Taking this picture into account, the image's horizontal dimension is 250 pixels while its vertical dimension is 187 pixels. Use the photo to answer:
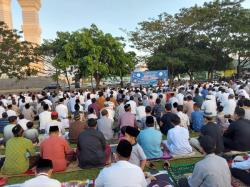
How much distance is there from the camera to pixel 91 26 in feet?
91.9

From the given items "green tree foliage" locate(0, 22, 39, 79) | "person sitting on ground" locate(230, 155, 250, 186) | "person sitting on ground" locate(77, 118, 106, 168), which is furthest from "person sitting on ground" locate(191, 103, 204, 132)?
"green tree foliage" locate(0, 22, 39, 79)

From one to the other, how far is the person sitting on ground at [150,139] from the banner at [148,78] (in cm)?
1521

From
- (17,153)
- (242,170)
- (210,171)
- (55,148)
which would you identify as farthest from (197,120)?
(210,171)

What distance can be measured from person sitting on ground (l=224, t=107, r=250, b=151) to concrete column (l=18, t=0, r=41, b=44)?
2563 inches

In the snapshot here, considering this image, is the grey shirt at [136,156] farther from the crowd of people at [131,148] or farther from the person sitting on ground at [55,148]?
the person sitting on ground at [55,148]

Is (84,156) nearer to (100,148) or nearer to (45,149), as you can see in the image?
(100,148)

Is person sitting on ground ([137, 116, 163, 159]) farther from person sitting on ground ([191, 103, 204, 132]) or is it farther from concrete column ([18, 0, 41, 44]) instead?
concrete column ([18, 0, 41, 44])

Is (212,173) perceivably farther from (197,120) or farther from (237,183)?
(197,120)

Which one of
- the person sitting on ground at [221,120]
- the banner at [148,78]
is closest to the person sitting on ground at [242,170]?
the person sitting on ground at [221,120]

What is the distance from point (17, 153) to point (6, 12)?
50.6 metres

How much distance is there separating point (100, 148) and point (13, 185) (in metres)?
1.80

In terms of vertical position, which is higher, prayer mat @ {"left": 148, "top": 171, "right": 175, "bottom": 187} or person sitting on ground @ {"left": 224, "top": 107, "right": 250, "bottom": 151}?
person sitting on ground @ {"left": 224, "top": 107, "right": 250, "bottom": 151}

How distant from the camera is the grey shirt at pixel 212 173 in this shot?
3.91 m

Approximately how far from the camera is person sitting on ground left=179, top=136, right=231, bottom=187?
392 centimetres
